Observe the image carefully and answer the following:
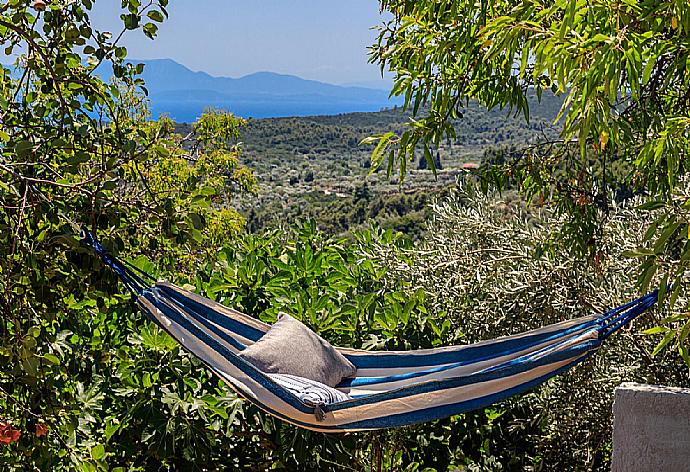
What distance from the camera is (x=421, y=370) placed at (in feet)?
8.13

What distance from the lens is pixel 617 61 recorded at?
136 centimetres

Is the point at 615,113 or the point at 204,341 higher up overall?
the point at 615,113

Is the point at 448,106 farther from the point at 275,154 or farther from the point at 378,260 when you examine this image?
the point at 275,154

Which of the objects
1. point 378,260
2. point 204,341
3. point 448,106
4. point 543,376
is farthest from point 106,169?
point 378,260

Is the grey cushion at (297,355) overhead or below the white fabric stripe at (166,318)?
below

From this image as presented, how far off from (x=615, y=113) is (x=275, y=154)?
2847cm

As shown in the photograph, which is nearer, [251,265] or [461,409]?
[461,409]

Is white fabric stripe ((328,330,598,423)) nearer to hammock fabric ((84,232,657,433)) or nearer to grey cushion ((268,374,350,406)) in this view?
hammock fabric ((84,232,657,433))

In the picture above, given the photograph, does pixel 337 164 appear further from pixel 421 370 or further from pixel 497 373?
pixel 497 373

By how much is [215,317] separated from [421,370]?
0.69m

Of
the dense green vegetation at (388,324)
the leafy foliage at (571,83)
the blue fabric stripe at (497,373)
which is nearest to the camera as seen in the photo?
the leafy foliage at (571,83)

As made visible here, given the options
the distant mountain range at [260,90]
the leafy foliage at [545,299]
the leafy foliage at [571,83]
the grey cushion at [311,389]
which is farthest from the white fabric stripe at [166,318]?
the distant mountain range at [260,90]

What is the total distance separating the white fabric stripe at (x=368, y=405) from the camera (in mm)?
2043

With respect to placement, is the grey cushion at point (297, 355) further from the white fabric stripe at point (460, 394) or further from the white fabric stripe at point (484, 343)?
the white fabric stripe at point (460, 394)
